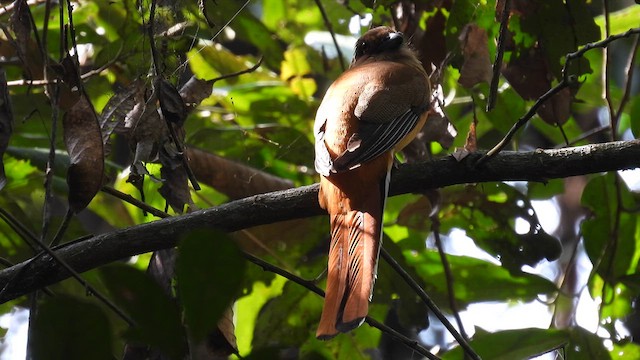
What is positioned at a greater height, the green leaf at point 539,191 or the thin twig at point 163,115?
the green leaf at point 539,191

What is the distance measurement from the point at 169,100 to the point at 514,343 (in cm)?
134

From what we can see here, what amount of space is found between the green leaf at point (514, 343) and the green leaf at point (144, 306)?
1.69 metres

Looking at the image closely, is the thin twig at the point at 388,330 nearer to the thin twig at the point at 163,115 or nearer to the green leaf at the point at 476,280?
the thin twig at the point at 163,115

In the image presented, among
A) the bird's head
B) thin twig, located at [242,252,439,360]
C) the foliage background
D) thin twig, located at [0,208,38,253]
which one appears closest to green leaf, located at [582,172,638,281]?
the foliage background

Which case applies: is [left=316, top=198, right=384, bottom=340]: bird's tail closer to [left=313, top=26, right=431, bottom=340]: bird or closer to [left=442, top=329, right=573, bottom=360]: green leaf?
[left=313, top=26, right=431, bottom=340]: bird

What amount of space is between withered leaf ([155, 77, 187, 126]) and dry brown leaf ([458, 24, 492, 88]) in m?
1.07

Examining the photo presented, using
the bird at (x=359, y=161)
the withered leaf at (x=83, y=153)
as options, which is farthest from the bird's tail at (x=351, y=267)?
the withered leaf at (x=83, y=153)

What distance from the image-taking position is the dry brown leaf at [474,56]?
297 cm

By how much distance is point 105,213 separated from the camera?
3.71 metres

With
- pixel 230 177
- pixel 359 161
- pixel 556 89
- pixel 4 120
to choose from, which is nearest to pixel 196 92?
pixel 359 161

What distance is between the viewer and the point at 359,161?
2.57m

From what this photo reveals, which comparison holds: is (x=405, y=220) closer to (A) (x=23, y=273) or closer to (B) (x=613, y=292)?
(B) (x=613, y=292)

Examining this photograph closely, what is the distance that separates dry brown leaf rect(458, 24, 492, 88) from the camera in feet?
9.75

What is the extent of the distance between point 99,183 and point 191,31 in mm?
1324
